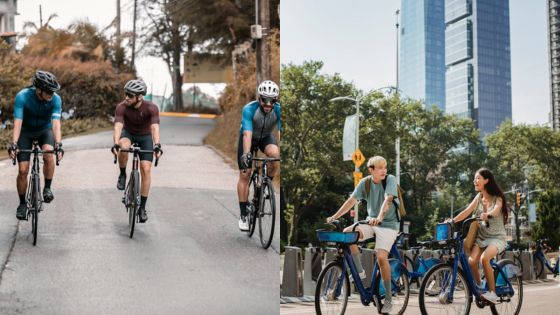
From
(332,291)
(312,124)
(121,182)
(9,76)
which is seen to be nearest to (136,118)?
(121,182)

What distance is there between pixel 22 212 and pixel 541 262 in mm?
3946

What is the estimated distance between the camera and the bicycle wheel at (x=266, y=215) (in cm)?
505

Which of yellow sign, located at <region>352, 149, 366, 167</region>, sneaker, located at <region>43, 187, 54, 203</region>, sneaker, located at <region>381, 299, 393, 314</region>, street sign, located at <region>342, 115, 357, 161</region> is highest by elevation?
street sign, located at <region>342, 115, 357, 161</region>

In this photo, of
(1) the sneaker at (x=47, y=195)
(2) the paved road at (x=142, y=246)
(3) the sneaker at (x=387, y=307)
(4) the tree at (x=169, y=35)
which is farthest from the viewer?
(4) the tree at (x=169, y=35)

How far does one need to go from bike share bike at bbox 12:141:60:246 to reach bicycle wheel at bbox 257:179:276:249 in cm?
130

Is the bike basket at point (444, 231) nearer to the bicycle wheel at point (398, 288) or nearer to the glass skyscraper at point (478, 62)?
the bicycle wheel at point (398, 288)

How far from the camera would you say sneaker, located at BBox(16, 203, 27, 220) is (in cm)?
457

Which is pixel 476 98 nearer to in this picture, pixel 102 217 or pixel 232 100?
pixel 232 100

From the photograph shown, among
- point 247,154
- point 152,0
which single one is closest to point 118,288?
point 247,154

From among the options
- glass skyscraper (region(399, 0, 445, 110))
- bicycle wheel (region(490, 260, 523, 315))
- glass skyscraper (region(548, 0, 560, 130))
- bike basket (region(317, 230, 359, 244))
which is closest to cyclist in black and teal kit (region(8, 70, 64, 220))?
bike basket (region(317, 230, 359, 244))

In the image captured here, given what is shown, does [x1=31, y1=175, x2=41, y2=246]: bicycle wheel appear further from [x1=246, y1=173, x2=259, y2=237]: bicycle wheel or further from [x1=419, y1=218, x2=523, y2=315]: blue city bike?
[x1=419, y1=218, x2=523, y2=315]: blue city bike

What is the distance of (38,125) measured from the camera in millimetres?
4625

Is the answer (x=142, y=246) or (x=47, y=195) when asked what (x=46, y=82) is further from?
(x=142, y=246)

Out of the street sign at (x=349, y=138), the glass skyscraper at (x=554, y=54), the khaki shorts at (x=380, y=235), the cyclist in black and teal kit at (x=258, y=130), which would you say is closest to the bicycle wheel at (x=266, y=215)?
the cyclist in black and teal kit at (x=258, y=130)
